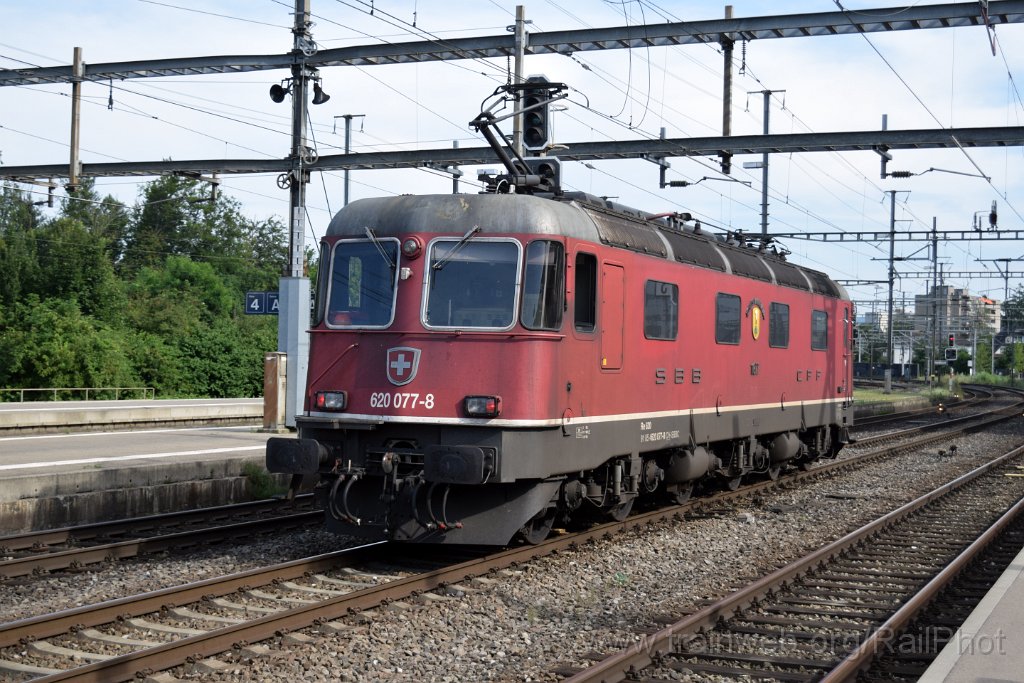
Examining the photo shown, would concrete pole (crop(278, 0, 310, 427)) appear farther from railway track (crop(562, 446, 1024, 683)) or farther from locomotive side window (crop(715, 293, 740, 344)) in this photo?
railway track (crop(562, 446, 1024, 683))

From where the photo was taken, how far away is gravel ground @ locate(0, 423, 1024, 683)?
285 inches

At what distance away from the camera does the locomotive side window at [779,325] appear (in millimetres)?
16766

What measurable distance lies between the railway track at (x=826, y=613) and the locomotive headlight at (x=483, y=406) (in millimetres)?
2618

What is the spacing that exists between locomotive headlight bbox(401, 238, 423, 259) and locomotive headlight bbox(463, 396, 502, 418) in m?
1.51

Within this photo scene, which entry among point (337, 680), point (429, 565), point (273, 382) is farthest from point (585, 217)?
point (273, 382)

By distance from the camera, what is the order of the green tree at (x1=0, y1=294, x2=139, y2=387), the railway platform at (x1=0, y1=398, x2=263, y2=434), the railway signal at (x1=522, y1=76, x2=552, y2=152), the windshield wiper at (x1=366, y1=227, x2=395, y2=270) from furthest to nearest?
1. the green tree at (x1=0, y1=294, x2=139, y2=387)
2. the railway platform at (x1=0, y1=398, x2=263, y2=434)
3. the railway signal at (x1=522, y1=76, x2=552, y2=152)
4. the windshield wiper at (x1=366, y1=227, x2=395, y2=270)

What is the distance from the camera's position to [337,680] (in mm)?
6871

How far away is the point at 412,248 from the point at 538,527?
10.5 ft

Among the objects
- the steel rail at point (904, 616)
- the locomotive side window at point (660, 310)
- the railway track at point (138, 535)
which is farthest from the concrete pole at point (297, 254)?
the steel rail at point (904, 616)

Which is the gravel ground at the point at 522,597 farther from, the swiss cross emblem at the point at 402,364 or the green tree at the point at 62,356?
the green tree at the point at 62,356

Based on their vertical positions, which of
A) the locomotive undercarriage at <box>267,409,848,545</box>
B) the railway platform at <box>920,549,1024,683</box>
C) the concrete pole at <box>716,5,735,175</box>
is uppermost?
the concrete pole at <box>716,5,735,175</box>

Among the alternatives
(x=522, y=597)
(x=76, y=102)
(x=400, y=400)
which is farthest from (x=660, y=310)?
(x=76, y=102)

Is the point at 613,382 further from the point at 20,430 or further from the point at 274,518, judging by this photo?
the point at 20,430

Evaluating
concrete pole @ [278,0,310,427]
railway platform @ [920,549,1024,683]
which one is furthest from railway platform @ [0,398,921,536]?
railway platform @ [920,549,1024,683]
